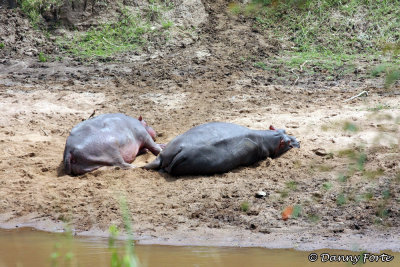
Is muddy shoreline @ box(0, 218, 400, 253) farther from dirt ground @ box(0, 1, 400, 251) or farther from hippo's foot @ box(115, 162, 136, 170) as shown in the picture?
hippo's foot @ box(115, 162, 136, 170)

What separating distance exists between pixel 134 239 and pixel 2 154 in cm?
303

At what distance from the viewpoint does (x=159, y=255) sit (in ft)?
16.4

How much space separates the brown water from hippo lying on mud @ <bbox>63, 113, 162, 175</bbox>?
5.36 feet

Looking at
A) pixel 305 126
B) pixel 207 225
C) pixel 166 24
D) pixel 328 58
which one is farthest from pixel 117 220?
pixel 166 24

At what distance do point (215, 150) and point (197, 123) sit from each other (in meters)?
1.78

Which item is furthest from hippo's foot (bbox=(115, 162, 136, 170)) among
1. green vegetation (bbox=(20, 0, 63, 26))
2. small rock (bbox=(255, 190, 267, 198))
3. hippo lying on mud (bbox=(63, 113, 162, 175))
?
green vegetation (bbox=(20, 0, 63, 26))

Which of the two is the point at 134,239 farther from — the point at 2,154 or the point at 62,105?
the point at 62,105

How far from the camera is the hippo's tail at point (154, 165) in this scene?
7.09 m

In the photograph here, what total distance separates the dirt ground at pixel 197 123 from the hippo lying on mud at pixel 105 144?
0.56 ft

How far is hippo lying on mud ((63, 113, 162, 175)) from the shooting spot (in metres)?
7.01

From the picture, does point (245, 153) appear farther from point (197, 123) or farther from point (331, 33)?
point (331, 33)

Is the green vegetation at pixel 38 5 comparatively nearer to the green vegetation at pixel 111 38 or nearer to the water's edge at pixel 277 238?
the green vegetation at pixel 111 38

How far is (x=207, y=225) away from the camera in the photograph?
5.65m

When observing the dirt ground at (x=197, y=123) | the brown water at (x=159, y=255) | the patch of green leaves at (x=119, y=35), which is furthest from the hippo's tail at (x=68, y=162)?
the patch of green leaves at (x=119, y=35)
